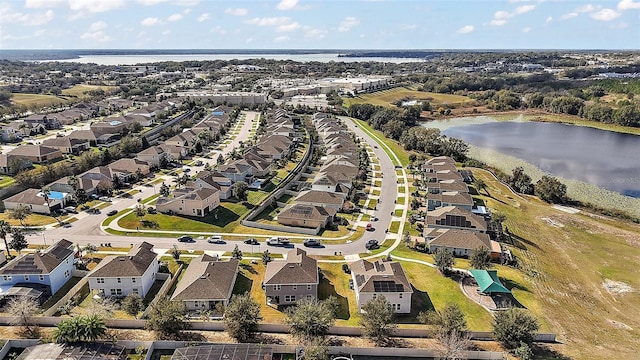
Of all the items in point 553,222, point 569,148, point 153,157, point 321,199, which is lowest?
point 553,222

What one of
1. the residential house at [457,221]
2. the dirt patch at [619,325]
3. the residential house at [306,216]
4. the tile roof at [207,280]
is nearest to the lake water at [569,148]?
the residential house at [457,221]

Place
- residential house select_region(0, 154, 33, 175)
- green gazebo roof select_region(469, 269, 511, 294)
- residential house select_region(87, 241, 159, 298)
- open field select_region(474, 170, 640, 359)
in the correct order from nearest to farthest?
open field select_region(474, 170, 640, 359), residential house select_region(87, 241, 159, 298), green gazebo roof select_region(469, 269, 511, 294), residential house select_region(0, 154, 33, 175)

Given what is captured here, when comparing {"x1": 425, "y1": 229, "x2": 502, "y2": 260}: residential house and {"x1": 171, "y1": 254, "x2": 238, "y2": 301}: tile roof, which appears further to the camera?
{"x1": 425, "y1": 229, "x2": 502, "y2": 260}: residential house

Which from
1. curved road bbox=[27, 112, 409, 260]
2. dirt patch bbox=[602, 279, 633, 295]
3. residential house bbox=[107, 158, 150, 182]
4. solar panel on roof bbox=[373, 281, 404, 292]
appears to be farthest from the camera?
residential house bbox=[107, 158, 150, 182]

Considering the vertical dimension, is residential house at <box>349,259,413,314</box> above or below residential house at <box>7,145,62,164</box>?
below

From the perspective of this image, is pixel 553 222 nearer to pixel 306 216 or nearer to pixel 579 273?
pixel 579 273

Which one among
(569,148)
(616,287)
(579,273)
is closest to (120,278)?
(579,273)

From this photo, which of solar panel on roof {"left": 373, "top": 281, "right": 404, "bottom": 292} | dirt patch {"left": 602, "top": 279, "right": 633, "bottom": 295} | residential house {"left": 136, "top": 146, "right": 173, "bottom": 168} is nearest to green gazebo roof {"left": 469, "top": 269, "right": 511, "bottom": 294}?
solar panel on roof {"left": 373, "top": 281, "right": 404, "bottom": 292}

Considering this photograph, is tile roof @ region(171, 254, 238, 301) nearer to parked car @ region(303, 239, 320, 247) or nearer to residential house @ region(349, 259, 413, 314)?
parked car @ region(303, 239, 320, 247)
